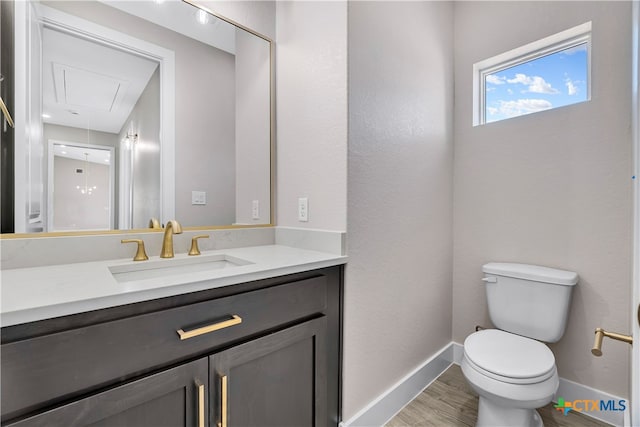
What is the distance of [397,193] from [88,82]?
1.47m

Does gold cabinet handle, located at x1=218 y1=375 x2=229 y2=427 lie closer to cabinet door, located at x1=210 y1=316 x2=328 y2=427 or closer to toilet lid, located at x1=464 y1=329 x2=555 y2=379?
cabinet door, located at x1=210 y1=316 x2=328 y2=427

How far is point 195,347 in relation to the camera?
0.84 m

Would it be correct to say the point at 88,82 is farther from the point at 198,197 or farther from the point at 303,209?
the point at 303,209

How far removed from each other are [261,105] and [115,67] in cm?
69

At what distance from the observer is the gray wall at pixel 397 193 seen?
133 cm

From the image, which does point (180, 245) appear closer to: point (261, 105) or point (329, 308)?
point (329, 308)

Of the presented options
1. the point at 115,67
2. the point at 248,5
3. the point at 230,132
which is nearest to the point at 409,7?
the point at 248,5

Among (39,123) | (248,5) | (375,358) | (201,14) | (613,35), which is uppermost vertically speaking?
(248,5)

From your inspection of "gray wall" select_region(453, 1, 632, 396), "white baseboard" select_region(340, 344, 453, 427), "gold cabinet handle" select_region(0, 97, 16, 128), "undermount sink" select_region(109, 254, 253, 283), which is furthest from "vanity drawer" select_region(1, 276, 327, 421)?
"gray wall" select_region(453, 1, 632, 396)

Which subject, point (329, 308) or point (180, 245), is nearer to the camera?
point (329, 308)

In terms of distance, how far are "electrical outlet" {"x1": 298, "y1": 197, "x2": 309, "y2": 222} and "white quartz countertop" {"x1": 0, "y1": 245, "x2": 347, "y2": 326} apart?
0.96 ft

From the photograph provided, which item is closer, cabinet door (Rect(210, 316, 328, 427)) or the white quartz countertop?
the white quartz countertop

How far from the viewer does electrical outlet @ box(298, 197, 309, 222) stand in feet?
4.89

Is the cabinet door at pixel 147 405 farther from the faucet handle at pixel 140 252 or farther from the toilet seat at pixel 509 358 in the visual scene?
the toilet seat at pixel 509 358
